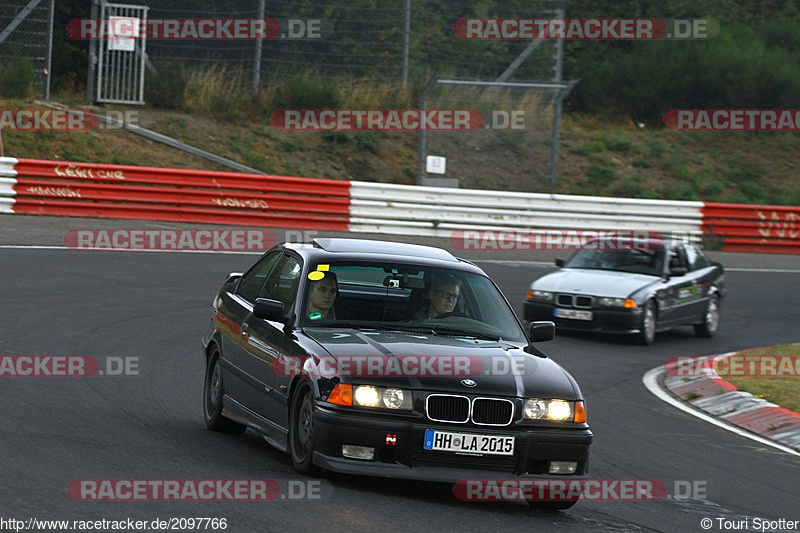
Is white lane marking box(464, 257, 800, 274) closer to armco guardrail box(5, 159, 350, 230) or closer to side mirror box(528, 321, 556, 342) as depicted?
armco guardrail box(5, 159, 350, 230)

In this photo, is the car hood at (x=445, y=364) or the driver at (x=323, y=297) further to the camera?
the driver at (x=323, y=297)

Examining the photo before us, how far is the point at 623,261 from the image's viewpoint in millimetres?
Answer: 17922

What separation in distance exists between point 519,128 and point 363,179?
459 cm

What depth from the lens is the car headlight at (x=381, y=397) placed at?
23.4ft

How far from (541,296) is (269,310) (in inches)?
364

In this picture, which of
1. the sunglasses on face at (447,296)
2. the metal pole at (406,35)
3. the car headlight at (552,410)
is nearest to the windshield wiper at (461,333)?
the sunglasses on face at (447,296)

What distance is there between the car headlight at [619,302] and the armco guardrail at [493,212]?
28.2 feet

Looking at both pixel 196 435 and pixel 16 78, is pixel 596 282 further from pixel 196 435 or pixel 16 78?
pixel 16 78

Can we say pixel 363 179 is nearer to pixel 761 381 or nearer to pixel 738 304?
pixel 738 304

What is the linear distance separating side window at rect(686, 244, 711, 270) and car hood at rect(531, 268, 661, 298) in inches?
44.2

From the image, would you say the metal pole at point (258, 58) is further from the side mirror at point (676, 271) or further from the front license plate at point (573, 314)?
the front license plate at point (573, 314)

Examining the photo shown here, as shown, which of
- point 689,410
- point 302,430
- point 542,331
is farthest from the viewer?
point 689,410

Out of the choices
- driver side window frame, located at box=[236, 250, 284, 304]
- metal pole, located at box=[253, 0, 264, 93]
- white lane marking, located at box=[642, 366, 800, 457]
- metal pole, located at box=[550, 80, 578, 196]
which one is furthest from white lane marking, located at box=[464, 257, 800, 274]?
driver side window frame, located at box=[236, 250, 284, 304]

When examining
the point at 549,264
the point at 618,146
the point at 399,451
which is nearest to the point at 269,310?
the point at 399,451
